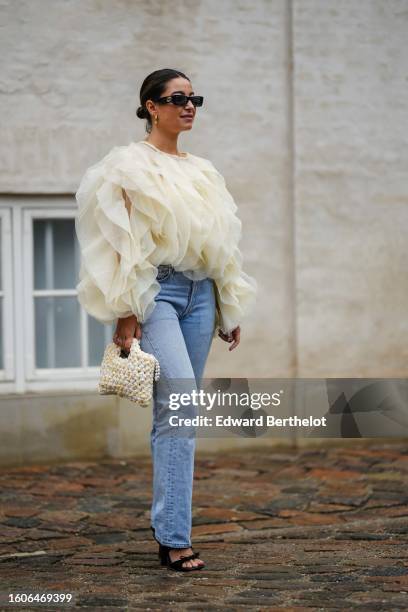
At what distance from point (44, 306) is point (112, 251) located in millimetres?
3374

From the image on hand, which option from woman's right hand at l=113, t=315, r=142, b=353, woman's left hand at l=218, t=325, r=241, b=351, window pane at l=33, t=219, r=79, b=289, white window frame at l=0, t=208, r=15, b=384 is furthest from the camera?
window pane at l=33, t=219, r=79, b=289

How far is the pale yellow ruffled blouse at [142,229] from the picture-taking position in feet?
15.1

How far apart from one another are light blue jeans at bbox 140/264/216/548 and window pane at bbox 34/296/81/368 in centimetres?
335

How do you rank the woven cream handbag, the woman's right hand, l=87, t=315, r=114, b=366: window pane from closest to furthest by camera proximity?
the woven cream handbag, the woman's right hand, l=87, t=315, r=114, b=366: window pane

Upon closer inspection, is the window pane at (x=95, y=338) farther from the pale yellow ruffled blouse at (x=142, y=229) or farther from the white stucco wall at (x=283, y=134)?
the pale yellow ruffled blouse at (x=142, y=229)

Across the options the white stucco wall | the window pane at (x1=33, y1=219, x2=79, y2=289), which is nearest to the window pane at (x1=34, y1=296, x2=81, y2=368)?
the window pane at (x1=33, y1=219, x2=79, y2=289)

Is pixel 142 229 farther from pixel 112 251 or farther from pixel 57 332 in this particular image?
pixel 57 332

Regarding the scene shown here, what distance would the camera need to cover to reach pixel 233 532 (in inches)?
228

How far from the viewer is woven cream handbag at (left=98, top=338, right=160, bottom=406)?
14.9 ft

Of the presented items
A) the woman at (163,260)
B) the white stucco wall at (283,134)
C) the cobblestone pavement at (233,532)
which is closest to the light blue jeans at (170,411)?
the woman at (163,260)

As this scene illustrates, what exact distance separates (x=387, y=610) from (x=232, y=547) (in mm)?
1405

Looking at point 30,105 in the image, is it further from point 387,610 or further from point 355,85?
point 387,610

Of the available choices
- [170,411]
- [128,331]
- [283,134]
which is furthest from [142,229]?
[283,134]

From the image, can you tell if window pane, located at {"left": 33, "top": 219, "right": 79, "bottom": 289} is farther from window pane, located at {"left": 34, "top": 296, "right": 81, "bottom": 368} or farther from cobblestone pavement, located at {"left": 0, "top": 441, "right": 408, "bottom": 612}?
cobblestone pavement, located at {"left": 0, "top": 441, "right": 408, "bottom": 612}
